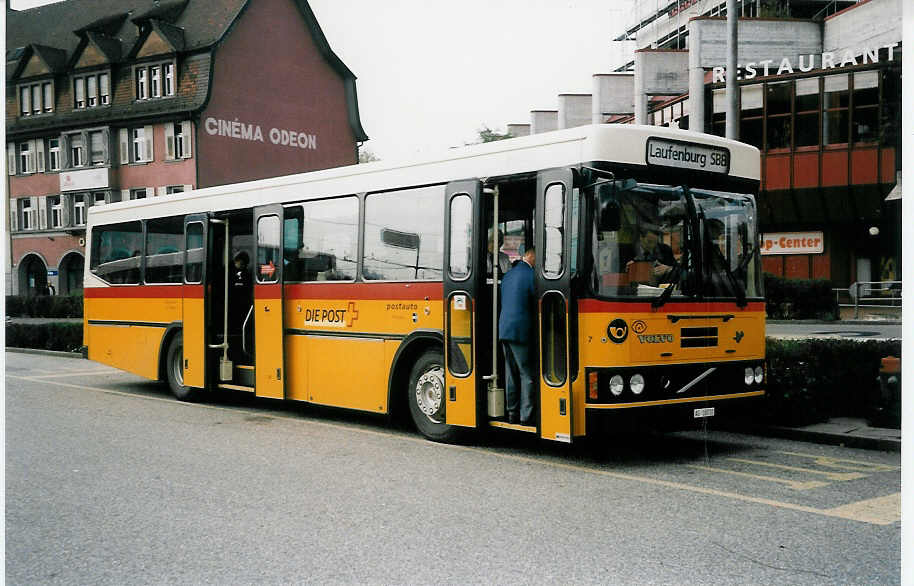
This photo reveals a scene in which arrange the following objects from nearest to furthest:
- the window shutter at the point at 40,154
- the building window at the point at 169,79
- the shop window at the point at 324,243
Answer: the shop window at the point at 324,243, the building window at the point at 169,79, the window shutter at the point at 40,154

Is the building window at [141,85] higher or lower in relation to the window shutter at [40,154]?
higher

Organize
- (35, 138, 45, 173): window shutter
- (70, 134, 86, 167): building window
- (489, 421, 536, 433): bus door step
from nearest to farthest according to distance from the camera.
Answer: (489, 421, 536, 433): bus door step < (35, 138, 45, 173): window shutter < (70, 134, 86, 167): building window

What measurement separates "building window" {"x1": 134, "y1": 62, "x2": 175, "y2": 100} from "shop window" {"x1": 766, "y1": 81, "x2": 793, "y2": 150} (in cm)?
2175

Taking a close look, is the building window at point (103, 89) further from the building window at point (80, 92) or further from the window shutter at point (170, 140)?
the window shutter at point (170, 140)

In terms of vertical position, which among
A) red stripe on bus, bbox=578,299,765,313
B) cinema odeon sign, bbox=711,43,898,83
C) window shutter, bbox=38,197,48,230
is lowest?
red stripe on bus, bbox=578,299,765,313

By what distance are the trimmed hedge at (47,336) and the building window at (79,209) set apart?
65.0ft

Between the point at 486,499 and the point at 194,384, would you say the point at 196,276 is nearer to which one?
the point at 194,384

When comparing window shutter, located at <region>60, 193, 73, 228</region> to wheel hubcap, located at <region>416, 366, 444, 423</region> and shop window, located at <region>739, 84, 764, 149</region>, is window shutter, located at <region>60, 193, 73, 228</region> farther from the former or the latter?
wheel hubcap, located at <region>416, 366, 444, 423</region>

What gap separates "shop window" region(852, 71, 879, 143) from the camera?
33688 millimetres

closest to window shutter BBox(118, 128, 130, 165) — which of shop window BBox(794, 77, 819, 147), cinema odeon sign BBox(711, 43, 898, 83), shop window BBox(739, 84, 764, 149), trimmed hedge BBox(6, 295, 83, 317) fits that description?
trimmed hedge BBox(6, 295, 83, 317)

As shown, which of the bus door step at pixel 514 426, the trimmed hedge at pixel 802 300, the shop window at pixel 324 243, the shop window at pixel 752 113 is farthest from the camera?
the shop window at pixel 752 113

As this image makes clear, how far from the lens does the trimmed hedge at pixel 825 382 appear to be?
10016 mm

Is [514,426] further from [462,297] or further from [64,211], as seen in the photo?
[64,211]

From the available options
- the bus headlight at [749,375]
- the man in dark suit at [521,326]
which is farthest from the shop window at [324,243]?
the bus headlight at [749,375]
